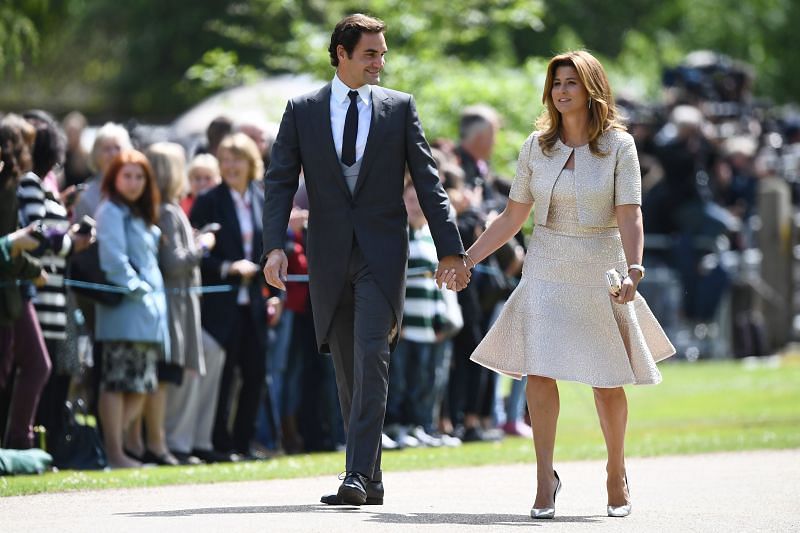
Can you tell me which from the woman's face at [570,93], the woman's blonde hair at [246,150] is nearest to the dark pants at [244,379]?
the woman's blonde hair at [246,150]

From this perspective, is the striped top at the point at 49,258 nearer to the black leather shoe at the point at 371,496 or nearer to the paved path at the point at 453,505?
the paved path at the point at 453,505

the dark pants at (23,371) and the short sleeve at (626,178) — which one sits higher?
the short sleeve at (626,178)

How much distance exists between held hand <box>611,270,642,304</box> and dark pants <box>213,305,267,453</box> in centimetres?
483

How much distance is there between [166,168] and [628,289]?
4.89 m

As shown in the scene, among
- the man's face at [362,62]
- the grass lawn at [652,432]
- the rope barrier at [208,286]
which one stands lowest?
the grass lawn at [652,432]

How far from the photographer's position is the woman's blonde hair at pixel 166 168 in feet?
41.7

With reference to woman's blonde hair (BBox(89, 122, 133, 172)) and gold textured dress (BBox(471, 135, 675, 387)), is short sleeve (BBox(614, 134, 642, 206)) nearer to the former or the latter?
gold textured dress (BBox(471, 135, 675, 387))

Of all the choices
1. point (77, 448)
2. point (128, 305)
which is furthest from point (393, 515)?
point (128, 305)

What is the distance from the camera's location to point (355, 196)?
9.15 metres

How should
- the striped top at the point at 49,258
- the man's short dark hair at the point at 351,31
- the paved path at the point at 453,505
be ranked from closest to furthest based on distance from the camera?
the paved path at the point at 453,505
the man's short dark hair at the point at 351,31
the striped top at the point at 49,258

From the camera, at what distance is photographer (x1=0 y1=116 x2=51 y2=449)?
1118 centimetres

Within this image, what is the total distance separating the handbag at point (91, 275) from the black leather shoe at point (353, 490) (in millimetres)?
3627

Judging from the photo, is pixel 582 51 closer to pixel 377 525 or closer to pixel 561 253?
pixel 561 253

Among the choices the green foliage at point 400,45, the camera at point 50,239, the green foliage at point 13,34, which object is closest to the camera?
the camera at point 50,239
